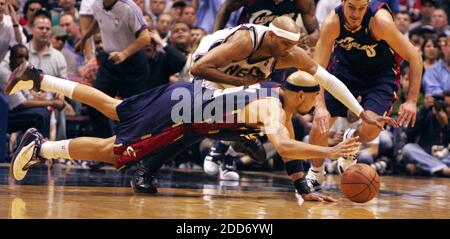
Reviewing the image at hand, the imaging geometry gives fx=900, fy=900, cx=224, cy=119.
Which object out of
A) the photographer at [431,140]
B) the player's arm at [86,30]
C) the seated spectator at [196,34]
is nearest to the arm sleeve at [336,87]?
the photographer at [431,140]

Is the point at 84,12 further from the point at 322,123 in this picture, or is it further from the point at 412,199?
the point at 412,199

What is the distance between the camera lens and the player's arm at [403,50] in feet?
24.9

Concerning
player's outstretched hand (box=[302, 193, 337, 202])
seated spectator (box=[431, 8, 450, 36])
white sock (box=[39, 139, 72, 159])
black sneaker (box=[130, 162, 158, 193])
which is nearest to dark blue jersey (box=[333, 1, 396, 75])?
player's outstretched hand (box=[302, 193, 337, 202])

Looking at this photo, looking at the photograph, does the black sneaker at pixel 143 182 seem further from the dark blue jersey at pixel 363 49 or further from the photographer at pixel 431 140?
the photographer at pixel 431 140

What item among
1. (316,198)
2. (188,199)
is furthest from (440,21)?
(188,199)

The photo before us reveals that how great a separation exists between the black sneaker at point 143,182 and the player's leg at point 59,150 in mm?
320

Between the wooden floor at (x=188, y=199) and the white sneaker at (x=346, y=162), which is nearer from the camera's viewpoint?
the wooden floor at (x=188, y=199)

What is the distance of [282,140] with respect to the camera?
6.47m

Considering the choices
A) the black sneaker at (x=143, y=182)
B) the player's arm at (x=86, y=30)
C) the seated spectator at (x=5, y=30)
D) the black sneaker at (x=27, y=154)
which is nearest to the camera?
the black sneaker at (x=27, y=154)

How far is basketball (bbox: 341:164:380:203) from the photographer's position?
6.59 m

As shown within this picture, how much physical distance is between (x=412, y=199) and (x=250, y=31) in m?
2.09

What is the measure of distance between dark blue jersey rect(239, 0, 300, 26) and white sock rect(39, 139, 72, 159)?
9.36 ft
